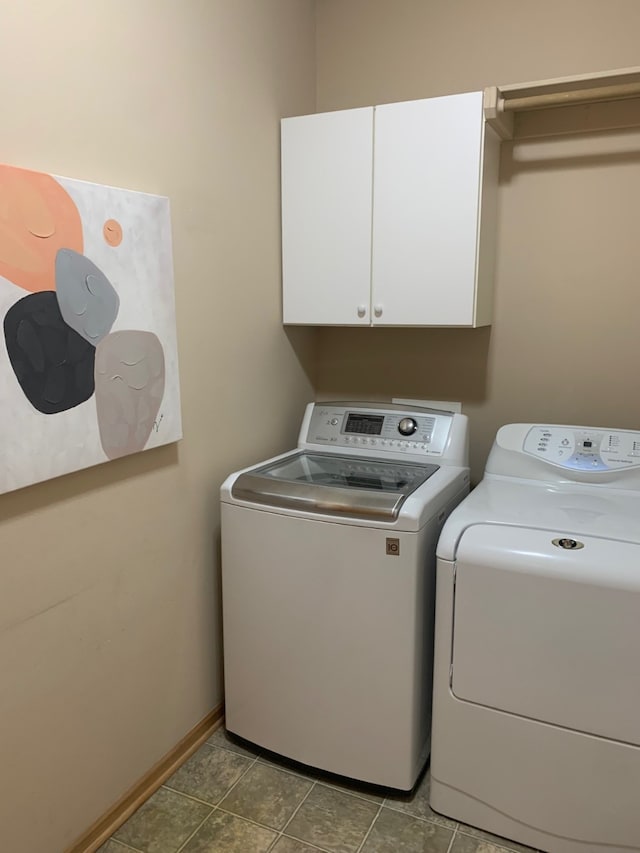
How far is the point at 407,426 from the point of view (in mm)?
2229

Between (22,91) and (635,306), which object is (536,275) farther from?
(22,91)

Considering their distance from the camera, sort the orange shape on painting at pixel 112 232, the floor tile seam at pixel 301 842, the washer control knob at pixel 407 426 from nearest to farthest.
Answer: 1. the orange shape on painting at pixel 112 232
2. the floor tile seam at pixel 301 842
3. the washer control knob at pixel 407 426

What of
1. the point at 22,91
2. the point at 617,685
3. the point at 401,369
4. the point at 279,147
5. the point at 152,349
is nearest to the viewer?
the point at 22,91

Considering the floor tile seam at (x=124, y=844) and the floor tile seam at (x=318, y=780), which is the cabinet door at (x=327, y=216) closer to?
the floor tile seam at (x=318, y=780)

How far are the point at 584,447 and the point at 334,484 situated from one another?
31.1 inches

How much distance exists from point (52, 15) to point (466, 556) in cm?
155

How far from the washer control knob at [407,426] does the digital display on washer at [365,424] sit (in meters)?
0.07

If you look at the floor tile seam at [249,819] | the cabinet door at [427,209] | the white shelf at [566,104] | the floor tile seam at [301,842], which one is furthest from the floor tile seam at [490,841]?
the white shelf at [566,104]

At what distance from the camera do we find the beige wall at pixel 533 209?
2.11 m

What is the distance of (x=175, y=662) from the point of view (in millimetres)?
1993

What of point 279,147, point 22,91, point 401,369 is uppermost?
point 279,147

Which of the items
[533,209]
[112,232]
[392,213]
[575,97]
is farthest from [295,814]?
[575,97]

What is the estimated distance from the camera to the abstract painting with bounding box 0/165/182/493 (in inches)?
52.9

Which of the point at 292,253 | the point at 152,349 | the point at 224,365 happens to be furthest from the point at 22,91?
the point at 292,253
